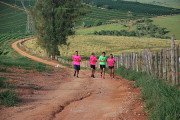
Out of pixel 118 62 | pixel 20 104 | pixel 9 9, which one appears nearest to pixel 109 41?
pixel 118 62

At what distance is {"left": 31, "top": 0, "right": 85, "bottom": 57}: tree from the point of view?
3988cm

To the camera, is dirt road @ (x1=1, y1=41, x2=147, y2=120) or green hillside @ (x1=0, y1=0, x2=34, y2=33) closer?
dirt road @ (x1=1, y1=41, x2=147, y2=120)

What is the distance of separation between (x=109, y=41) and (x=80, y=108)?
75.7m

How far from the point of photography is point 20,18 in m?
153

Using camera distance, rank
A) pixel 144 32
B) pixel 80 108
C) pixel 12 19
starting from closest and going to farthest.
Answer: pixel 80 108
pixel 144 32
pixel 12 19

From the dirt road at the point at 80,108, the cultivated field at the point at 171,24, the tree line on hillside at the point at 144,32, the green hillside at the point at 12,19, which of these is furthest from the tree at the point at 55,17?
the green hillside at the point at 12,19

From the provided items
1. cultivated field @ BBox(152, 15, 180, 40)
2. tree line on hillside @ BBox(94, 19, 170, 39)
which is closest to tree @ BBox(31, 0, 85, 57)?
tree line on hillside @ BBox(94, 19, 170, 39)

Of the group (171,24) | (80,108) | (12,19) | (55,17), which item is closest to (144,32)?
(171,24)

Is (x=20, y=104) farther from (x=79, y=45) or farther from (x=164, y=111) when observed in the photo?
(x=79, y=45)

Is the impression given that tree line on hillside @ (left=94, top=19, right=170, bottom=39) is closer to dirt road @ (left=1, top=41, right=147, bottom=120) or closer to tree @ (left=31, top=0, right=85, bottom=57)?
tree @ (left=31, top=0, right=85, bottom=57)

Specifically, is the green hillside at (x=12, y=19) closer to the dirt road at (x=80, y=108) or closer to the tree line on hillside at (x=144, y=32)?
the tree line on hillside at (x=144, y=32)

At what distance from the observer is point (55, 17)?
4038 centimetres

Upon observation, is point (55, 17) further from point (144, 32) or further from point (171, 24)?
point (171, 24)

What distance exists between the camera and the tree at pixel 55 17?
39.9 meters
